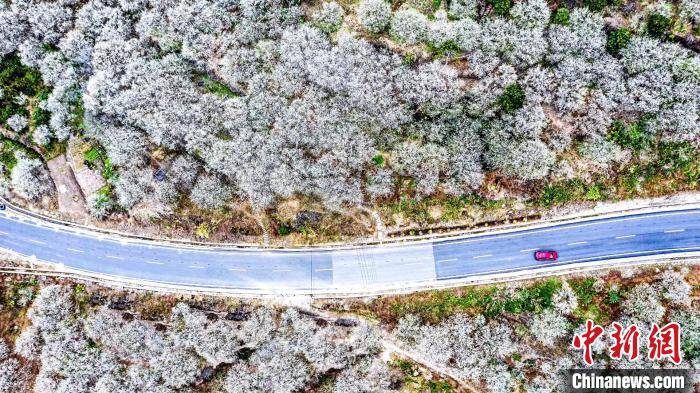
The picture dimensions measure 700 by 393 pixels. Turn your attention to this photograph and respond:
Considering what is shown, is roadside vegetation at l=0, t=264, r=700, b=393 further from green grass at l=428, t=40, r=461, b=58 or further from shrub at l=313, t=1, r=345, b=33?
shrub at l=313, t=1, r=345, b=33

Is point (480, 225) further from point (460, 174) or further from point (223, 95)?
point (223, 95)

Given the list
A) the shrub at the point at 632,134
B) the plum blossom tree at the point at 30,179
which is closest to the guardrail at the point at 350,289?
the plum blossom tree at the point at 30,179

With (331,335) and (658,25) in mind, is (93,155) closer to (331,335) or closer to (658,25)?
(331,335)

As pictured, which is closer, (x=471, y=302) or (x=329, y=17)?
(x=329, y=17)

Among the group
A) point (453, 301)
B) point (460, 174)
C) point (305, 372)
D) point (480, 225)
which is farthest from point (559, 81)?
point (305, 372)

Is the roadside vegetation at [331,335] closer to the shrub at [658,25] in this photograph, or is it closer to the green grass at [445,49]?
the shrub at [658,25]

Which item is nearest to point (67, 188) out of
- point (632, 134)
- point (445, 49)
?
point (445, 49)

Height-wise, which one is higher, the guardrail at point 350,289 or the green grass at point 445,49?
the green grass at point 445,49
